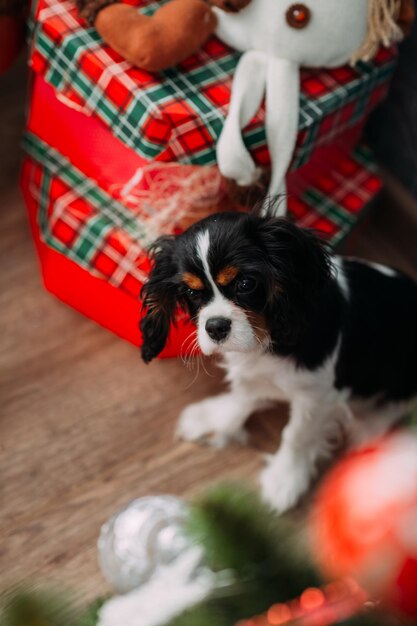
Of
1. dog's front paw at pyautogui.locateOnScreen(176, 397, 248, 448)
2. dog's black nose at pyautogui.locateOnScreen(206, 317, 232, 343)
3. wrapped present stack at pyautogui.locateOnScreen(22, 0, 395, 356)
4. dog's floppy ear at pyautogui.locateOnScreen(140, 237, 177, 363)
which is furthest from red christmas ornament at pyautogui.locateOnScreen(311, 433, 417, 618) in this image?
dog's front paw at pyautogui.locateOnScreen(176, 397, 248, 448)

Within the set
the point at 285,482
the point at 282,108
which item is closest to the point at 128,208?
the point at 282,108

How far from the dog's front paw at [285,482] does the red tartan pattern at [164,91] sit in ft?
2.08

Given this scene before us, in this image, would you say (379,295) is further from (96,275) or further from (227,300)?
(96,275)

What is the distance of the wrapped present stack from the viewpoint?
1.31m

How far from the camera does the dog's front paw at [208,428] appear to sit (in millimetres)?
1559

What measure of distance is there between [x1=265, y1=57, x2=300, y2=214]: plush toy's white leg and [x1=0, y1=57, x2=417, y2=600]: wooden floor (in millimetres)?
571

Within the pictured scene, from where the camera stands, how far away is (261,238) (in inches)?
42.8

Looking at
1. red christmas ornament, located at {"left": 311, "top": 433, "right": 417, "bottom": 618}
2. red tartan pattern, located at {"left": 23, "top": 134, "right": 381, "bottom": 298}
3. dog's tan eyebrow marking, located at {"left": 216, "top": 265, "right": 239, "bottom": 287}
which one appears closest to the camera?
red christmas ornament, located at {"left": 311, "top": 433, "right": 417, "bottom": 618}

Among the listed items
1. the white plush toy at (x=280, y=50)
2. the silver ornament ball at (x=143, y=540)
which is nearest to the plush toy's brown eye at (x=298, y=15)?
the white plush toy at (x=280, y=50)

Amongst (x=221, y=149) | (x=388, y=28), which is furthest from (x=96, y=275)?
(x=388, y=28)

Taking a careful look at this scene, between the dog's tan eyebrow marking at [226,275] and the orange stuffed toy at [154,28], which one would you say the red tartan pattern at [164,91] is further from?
the dog's tan eyebrow marking at [226,275]

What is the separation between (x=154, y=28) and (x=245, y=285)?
0.55m

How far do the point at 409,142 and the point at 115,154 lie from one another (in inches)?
31.4

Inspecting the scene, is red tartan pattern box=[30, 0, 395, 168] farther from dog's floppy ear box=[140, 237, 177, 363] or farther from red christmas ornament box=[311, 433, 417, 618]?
red christmas ornament box=[311, 433, 417, 618]
